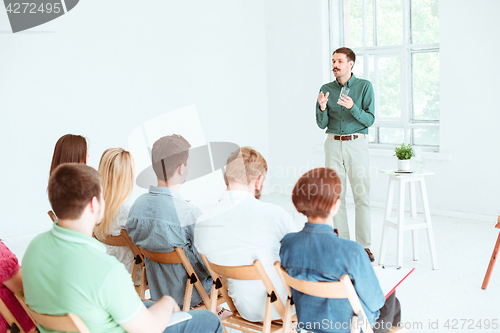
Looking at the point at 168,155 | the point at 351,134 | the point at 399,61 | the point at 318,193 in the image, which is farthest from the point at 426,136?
the point at 318,193

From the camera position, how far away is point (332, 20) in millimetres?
6301

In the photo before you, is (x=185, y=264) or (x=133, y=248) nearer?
(x=185, y=264)

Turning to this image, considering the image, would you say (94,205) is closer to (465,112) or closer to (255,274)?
(255,274)

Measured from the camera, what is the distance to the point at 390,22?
5773 millimetres

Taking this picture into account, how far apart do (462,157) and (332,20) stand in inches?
97.0

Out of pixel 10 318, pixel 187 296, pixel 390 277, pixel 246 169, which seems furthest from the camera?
pixel 187 296

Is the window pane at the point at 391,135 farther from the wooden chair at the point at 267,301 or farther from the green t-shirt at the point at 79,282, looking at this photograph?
the green t-shirt at the point at 79,282

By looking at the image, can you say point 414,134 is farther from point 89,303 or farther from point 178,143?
point 89,303

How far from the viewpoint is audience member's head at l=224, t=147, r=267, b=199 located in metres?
2.22

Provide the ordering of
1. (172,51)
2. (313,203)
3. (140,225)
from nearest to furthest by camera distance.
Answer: (313,203) < (140,225) < (172,51)

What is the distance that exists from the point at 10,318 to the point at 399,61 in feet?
17.0

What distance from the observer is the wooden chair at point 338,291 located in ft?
5.60

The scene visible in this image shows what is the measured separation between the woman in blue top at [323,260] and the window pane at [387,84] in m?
4.33

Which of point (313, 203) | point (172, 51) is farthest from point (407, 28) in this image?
point (313, 203)
